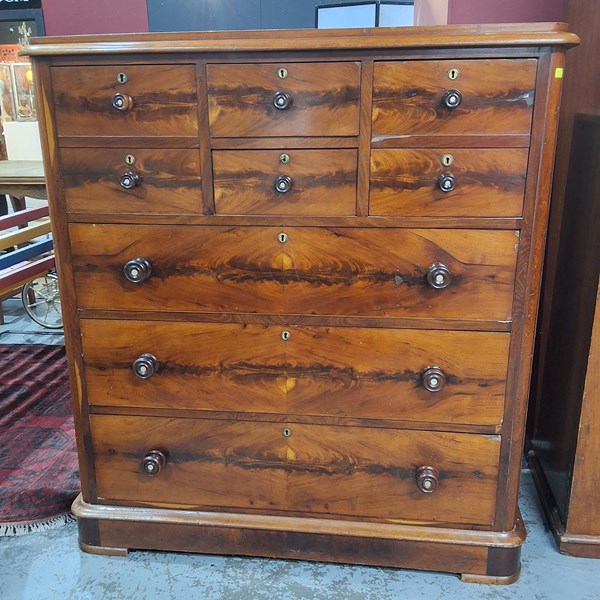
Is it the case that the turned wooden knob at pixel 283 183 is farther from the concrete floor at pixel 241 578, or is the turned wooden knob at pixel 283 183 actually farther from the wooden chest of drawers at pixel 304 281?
the concrete floor at pixel 241 578

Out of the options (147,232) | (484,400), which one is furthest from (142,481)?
(484,400)

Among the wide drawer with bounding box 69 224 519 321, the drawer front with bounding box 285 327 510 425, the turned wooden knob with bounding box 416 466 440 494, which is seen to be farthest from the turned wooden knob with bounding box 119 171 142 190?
the turned wooden knob with bounding box 416 466 440 494

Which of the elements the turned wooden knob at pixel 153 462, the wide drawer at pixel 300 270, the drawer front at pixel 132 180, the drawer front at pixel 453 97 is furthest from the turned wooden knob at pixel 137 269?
the drawer front at pixel 453 97

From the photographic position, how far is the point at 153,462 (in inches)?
61.4

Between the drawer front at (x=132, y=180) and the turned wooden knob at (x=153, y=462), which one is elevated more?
the drawer front at (x=132, y=180)

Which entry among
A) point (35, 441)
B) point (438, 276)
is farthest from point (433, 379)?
point (35, 441)

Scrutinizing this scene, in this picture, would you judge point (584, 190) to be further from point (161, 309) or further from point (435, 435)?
point (161, 309)

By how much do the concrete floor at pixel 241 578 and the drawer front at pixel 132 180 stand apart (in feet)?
3.16

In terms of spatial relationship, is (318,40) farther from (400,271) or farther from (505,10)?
(505,10)

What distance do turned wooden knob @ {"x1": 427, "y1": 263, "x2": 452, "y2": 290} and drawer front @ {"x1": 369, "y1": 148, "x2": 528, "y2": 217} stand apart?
0.12 meters

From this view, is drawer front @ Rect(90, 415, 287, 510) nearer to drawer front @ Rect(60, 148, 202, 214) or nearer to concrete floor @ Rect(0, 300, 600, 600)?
concrete floor @ Rect(0, 300, 600, 600)

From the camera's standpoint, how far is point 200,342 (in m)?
1.50

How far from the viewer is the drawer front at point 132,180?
1.39 m

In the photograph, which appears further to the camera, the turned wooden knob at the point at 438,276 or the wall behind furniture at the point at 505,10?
the wall behind furniture at the point at 505,10
